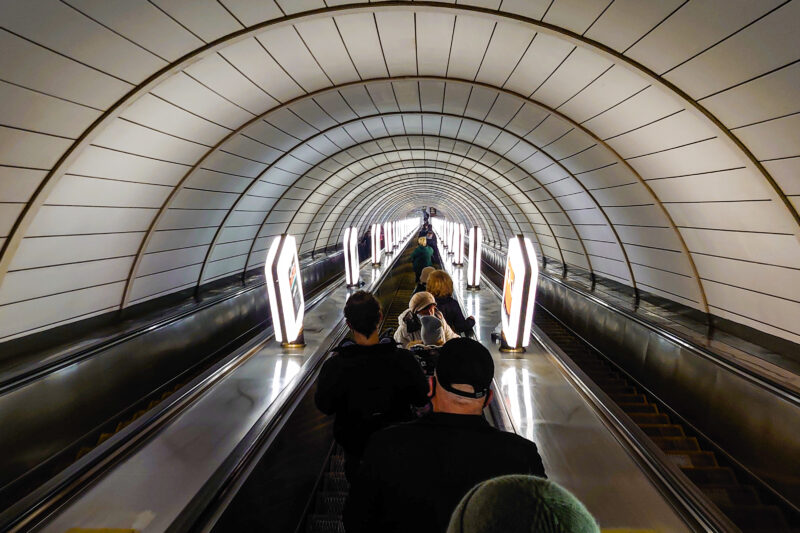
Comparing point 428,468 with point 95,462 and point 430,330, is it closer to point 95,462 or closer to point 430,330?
point 430,330

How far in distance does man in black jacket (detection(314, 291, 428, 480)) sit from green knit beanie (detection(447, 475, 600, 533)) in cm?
171

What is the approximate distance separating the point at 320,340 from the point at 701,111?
6.50 metres

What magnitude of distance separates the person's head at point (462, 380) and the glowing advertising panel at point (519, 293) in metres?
3.47

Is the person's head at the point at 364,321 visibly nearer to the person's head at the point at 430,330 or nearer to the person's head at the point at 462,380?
the person's head at the point at 462,380

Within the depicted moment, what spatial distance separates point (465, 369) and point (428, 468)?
40cm

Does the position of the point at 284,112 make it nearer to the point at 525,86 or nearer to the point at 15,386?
the point at 525,86

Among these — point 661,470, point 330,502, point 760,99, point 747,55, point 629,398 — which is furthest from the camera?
point 629,398

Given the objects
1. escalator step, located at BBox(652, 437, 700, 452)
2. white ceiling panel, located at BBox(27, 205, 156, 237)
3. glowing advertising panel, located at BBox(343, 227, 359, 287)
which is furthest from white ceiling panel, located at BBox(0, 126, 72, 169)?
glowing advertising panel, located at BBox(343, 227, 359, 287)

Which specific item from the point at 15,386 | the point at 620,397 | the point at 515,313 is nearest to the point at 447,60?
the point at 515,313

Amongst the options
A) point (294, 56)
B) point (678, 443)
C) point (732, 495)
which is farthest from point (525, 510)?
point (294, 56)

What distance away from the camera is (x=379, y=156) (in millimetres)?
15828

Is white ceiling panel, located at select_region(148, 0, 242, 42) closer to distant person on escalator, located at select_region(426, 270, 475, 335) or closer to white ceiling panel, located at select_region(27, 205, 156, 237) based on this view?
white ceiling panel, located at select_region(27, 205, 156, 237)

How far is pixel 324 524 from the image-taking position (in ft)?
11.3

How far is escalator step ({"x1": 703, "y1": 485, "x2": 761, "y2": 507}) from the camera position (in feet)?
14.1
